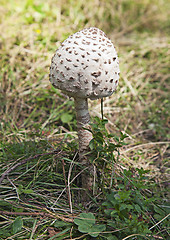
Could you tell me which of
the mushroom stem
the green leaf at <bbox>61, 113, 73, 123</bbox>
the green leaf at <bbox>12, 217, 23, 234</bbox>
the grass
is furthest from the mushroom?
the green leaf at <bbox>61, 113, 73, 123</bbox>

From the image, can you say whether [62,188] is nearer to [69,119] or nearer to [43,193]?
[43,193]

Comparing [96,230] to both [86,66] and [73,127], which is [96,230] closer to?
[86,66]

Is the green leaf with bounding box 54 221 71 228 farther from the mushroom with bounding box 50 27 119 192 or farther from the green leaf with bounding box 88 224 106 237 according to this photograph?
the mushroom with bounding box 50 27 119 192

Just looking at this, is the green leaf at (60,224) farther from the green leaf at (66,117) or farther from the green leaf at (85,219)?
the green leaf at (66,117)

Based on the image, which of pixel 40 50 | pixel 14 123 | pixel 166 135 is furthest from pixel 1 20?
Answer: pixel 166 135

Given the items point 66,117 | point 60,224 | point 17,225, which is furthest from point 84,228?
point 66,117

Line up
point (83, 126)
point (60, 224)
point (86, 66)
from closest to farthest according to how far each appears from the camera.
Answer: point (86, 66) < point (60, 224) < point (83, 126)
